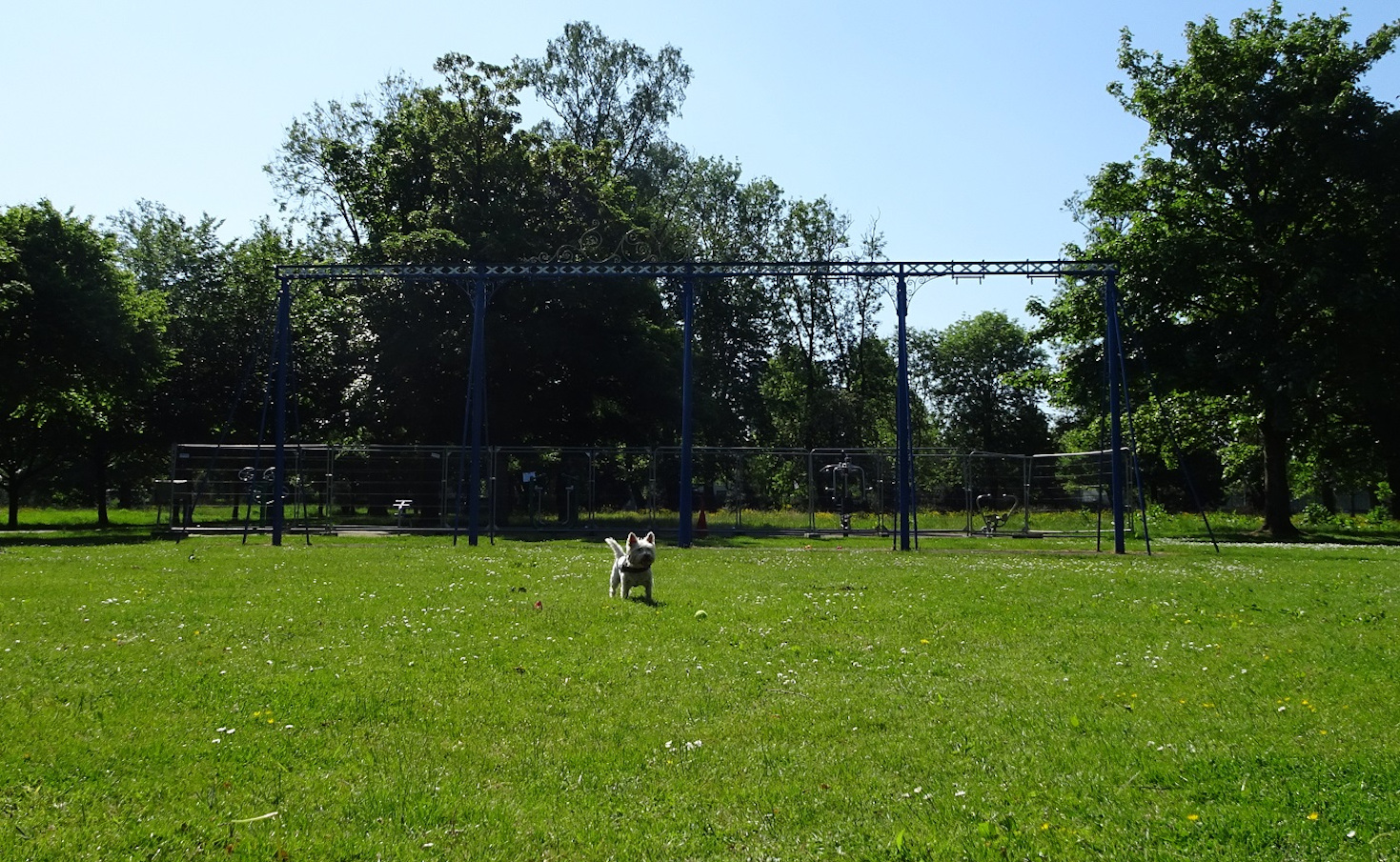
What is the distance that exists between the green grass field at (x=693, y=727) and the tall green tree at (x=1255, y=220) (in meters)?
23.1

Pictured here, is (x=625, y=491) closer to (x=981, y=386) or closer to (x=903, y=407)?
(x=903, y=407)

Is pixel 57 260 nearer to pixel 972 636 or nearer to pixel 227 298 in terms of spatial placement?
pixel 227 298

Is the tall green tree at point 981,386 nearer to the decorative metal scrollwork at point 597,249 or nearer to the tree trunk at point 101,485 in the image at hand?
the decorative metal scrollwork at point 597,249

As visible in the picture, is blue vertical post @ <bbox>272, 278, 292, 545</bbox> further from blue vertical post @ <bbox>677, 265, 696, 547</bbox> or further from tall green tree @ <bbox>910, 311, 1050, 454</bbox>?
tall green tree @ <bbox>910, 311, 1050, 454</bbox>

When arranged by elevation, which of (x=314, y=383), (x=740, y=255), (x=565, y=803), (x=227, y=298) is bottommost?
(x=565, y=803)

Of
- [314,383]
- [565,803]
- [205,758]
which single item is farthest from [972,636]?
[314,383]

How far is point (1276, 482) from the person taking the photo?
3828 cm

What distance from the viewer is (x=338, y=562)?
1953 cm

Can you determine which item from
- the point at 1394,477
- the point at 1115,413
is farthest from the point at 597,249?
the point at 1394,477

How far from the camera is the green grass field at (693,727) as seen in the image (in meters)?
5.27

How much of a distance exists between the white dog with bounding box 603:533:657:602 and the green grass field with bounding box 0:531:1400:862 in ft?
1.55

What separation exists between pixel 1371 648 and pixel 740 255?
5360cm

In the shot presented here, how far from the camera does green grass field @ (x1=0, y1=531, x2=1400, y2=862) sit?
5270mm

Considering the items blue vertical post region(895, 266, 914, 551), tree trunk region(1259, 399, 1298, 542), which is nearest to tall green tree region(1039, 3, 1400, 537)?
tree trunk region(1259, 399, 1298, 542)
